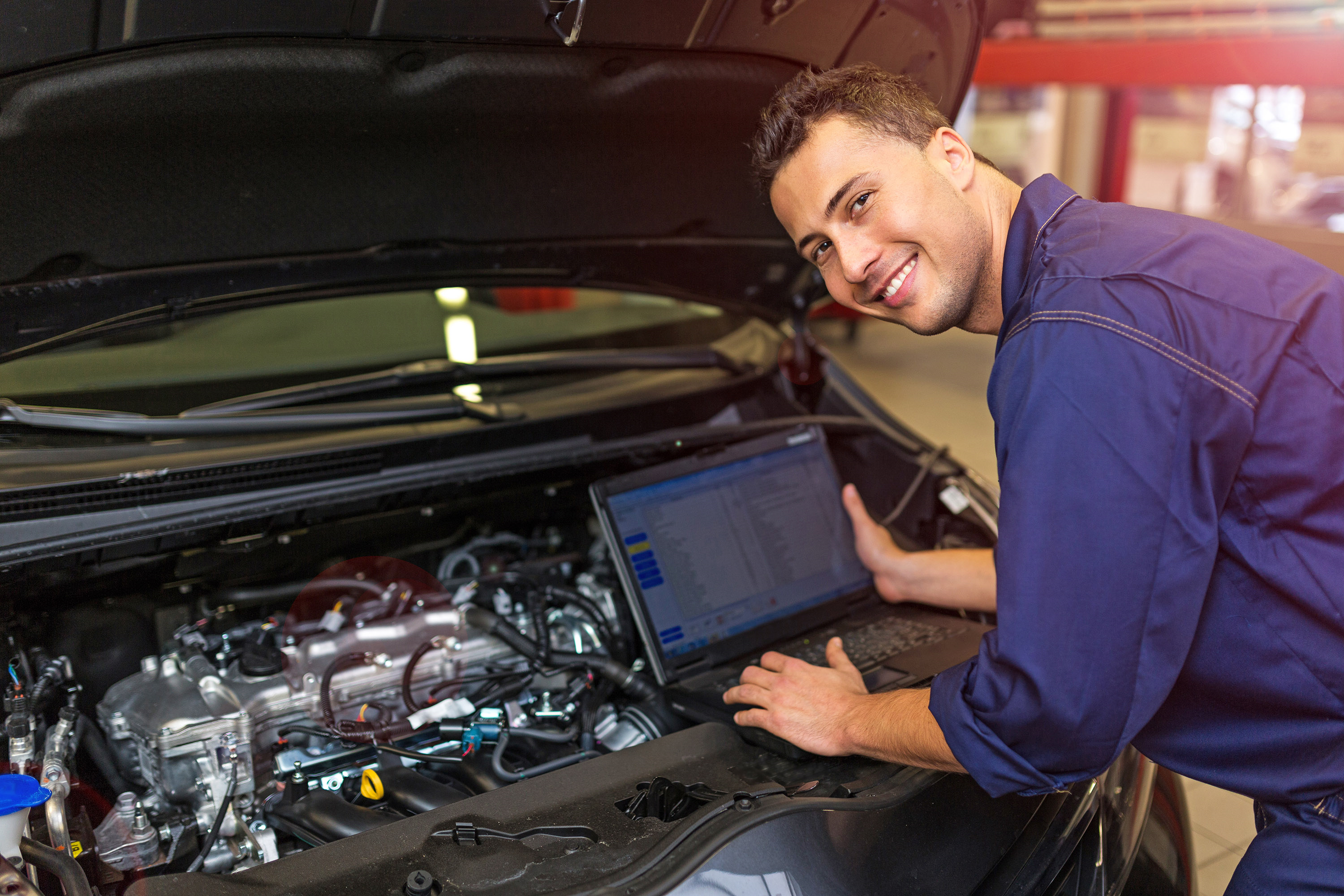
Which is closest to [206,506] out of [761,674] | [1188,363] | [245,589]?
[245,589]

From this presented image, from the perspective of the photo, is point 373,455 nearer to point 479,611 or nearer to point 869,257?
point 479,611

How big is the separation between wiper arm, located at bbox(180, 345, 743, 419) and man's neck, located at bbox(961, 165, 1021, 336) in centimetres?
91

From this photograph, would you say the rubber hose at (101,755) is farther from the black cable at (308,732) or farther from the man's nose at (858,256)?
the man's nose at (858,256)

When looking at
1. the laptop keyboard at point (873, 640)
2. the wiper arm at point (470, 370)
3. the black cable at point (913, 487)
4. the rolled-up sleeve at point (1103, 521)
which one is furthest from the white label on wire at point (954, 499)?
the rolled-up sleeve at point (1103, 521)

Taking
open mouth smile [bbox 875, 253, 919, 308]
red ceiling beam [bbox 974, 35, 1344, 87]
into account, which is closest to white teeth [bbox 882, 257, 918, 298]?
open mouth smile [bbox 875, 253, 919, 308]

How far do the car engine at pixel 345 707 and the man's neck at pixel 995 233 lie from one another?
754mm

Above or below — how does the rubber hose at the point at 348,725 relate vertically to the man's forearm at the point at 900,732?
below

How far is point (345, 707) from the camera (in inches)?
58.4

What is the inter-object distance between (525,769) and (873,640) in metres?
0.60

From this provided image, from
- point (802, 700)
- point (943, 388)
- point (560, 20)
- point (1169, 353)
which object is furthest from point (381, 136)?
point (943, 388)

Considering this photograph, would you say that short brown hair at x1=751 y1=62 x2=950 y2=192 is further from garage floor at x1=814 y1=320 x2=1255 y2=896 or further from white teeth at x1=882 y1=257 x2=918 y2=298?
garage floor at x1=814 y1=320 x2=1255 y2=896

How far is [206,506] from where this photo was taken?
145 cm

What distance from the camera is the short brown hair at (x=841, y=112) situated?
1.21 meters

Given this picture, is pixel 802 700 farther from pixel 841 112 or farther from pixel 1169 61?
pixel 1169 61
